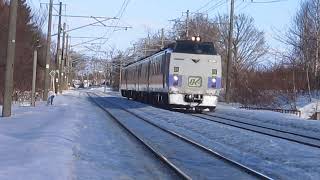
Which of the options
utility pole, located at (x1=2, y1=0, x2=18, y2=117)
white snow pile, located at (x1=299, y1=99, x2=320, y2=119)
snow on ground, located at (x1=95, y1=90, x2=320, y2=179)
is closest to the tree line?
utility pole, located at (x1=2, y1=0, x2=18, y2=117)

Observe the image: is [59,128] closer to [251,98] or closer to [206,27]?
[251,98]

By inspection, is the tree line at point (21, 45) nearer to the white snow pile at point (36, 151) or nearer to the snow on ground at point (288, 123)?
the snow on ground at point (288, 123)

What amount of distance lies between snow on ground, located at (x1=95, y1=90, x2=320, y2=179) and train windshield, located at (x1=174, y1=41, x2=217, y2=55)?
12008mm

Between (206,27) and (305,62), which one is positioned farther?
(206,27)

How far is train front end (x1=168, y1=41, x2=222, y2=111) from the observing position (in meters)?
34.3

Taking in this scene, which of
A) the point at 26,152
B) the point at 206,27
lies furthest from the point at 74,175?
the point at 206,27

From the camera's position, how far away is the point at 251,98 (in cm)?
5075

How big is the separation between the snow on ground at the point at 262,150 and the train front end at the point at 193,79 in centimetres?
1078

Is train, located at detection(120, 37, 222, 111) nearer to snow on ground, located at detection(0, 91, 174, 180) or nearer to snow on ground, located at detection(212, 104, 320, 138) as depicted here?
snow on ground, located at detection(212, 104, 320, 138)

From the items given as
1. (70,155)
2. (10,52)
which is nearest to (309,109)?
(10,52)

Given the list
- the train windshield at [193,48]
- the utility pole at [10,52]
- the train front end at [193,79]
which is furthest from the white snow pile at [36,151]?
the train windshield at [193,48]

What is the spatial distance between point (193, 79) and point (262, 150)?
18.9 meters

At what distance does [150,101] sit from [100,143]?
1122 inches

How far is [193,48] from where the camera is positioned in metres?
35.2
